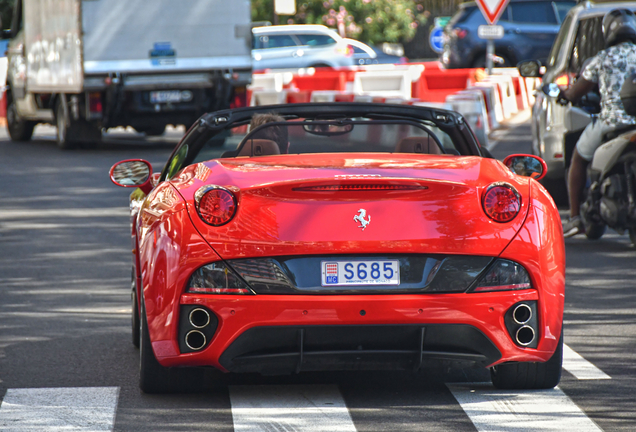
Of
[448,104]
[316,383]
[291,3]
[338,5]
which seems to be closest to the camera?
[316,383]

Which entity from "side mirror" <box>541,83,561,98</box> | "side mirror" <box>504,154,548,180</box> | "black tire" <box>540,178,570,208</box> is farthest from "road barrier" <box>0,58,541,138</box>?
"side mirror" <box>504,154,548,180</box>

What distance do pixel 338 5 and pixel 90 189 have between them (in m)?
30.6

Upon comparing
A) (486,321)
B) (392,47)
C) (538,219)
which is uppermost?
(538,219)

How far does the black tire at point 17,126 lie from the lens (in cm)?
2111

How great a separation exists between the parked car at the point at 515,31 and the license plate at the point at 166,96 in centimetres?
1194

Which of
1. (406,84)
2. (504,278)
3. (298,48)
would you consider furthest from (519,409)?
(298,48)

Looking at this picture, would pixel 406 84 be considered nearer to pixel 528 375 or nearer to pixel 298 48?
pixel 298 48

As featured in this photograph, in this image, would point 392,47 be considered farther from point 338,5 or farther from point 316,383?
point 316,383

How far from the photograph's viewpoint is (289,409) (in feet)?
15.5

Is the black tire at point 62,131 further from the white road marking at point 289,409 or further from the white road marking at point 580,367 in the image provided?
the white road marking at point 289,409

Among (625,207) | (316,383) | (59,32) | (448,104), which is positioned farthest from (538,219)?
(59,32)

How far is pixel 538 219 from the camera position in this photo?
471 cm

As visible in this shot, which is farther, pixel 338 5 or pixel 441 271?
pixel 338 5

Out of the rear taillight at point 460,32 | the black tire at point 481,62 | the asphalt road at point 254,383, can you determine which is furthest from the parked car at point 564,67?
the black tire at point 481,62
